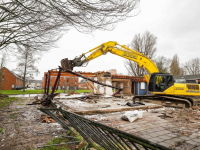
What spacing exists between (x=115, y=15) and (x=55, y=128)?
3.97 m

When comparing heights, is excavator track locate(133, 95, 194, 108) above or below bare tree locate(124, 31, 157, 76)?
below

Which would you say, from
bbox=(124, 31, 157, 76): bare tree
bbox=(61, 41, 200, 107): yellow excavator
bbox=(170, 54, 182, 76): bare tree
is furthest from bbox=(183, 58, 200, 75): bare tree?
bbox=(61, 41, 200, 107): yellow excavator

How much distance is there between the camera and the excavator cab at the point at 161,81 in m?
9.78

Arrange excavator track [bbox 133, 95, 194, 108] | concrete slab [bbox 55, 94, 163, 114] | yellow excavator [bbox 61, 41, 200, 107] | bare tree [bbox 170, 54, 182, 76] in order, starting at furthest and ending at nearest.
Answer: bare tree [bbox 170, 54, 182, 76] → yellow excavator [bbox 61, 41, 200, 107] → excavator track [bbox 133, 95, 194, 108] → concrete slab [bbox 55, 94, 163, 114]

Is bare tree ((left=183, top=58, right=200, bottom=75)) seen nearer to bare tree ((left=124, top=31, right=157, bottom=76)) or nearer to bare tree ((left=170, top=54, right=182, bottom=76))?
bare tree ((left=170, top=54, right=182, bottom=76))

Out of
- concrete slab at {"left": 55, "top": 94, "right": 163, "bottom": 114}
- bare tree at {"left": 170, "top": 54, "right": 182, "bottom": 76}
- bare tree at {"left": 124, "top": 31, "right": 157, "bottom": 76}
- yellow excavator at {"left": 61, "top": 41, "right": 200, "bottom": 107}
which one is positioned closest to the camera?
concrete slab at {"left": 55, "top": 94, "right": 163, "bottom": 114}

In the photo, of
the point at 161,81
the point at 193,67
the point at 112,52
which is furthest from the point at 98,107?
the point at 193,67

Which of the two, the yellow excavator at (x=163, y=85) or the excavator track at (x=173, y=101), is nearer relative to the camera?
the excavator track at (x=173, y=101)

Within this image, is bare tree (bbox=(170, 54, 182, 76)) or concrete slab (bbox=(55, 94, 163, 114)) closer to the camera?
concrete slab (bbox=(55, 94, 163, 114))

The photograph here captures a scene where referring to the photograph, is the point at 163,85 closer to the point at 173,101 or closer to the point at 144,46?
the point at 173,101

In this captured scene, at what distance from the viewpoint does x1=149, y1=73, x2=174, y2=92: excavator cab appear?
9781mm

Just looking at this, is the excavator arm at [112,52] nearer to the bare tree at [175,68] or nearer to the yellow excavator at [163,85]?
the yellow excavator at [163,85]

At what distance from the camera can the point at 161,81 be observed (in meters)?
9.89

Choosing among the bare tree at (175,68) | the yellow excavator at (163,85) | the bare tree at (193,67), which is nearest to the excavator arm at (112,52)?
the yellow excavator at (163,85)
